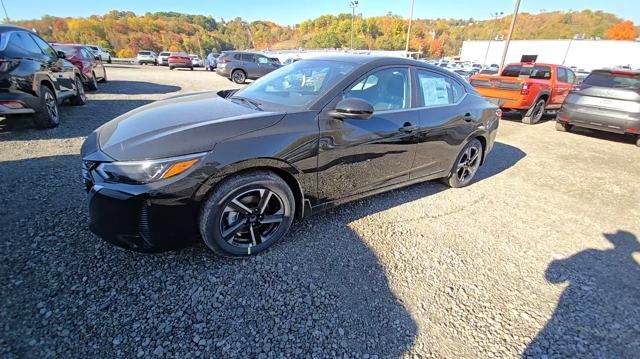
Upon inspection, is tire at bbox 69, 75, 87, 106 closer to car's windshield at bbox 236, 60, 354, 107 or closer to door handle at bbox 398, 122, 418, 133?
car's windshield at bbox 236, 60, 354, 107

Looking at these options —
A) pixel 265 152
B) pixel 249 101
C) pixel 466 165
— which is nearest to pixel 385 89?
pixel 249 101

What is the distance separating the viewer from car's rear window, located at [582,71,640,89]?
6465 millimetres

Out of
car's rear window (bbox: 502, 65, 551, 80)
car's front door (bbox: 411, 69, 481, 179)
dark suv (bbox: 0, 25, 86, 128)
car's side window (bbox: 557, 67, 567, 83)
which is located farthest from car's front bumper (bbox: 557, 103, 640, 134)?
dark suv (bbox: 0, 25, 86, 128)

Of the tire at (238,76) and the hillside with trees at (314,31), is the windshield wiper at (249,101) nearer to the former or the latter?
the tire at (238,76)

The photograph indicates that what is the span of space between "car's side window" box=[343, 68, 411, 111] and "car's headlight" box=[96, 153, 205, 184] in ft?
4.99

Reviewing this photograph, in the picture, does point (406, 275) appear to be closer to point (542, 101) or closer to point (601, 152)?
point (601, 152)

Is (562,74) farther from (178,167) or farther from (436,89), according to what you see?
(178,167)

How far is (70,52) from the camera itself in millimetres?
9164

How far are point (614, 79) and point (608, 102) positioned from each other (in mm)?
635

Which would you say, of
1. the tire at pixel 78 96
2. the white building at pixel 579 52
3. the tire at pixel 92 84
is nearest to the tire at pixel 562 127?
the tire at pixel 78 96

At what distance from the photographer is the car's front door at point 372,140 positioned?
255cm

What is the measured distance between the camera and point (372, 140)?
2.76m

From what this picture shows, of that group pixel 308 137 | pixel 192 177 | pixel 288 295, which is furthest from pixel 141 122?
pixel 288 295

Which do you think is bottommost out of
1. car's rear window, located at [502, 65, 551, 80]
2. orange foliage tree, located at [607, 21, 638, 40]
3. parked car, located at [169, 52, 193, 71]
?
parked car, located at [169, 52, 193, 71]
